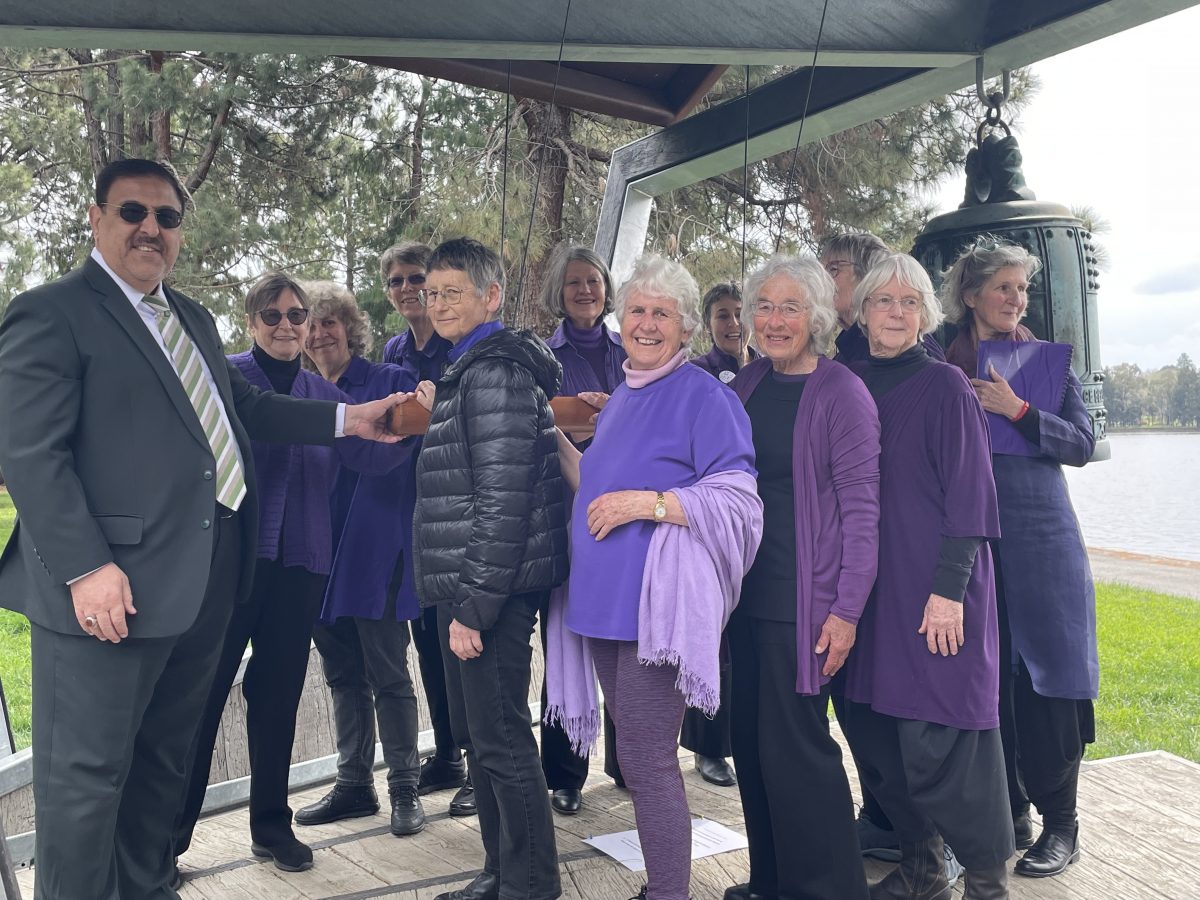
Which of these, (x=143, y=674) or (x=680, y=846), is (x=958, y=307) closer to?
(x=680, y=846)

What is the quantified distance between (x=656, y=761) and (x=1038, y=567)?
121 cm

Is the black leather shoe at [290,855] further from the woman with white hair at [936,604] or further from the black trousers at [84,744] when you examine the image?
the woman with white hair at [936,604]

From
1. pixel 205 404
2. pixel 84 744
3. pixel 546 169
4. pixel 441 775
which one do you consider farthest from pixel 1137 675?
pixel 84 744

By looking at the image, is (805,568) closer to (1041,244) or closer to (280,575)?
(1041,244)

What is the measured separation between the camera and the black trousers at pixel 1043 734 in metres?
3.17

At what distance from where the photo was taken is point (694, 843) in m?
3.44

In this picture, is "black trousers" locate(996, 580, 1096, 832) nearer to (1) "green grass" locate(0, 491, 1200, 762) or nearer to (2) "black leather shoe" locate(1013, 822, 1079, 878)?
(2) "black leather shoe" locate(1013, 822, 1079, 878)

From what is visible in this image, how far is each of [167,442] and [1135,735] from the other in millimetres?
6403

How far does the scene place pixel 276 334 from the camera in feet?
11.1

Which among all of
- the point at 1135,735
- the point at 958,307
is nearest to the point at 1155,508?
the point at 1135,735

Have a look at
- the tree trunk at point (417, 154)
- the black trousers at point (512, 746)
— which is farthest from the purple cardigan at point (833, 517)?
the tree trunk at point (417, 154)

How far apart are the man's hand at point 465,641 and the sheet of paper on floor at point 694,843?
3.01 feet

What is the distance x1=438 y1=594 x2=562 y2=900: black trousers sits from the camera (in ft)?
9.23

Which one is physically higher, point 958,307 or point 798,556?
point 958,307
